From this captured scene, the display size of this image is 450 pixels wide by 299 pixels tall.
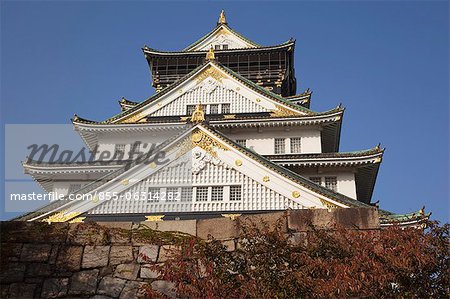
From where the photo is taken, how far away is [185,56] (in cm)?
3209

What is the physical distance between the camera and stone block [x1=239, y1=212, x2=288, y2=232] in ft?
27.3

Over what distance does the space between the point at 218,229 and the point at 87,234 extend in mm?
2319

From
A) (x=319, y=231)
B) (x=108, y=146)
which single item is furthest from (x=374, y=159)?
(x=319, y=231)

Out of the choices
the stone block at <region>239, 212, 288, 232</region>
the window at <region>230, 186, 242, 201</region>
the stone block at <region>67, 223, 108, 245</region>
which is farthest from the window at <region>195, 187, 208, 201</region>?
the stone block at <region>239, 212, 288, 232</region>

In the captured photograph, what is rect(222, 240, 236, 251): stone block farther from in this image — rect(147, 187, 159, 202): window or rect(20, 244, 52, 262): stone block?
rect(147, 187, 159, 202): window

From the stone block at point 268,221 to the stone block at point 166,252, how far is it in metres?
1.28

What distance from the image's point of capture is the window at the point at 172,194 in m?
16.6

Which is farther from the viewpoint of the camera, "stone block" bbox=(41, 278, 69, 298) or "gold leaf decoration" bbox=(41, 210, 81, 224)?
"gold leaf decoration" bbox=(41, 210, 81, 224)

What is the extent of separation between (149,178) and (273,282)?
9919 millimetres

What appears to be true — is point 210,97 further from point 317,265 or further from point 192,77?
point 317,265

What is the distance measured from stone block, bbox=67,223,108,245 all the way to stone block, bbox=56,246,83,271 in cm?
12

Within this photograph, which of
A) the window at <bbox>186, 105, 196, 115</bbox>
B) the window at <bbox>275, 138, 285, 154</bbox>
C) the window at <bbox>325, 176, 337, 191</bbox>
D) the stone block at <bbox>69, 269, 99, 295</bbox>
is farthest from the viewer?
the window at <bbox>186, 105, 196, 115</bbox>

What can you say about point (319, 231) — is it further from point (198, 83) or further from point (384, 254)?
point (198, 83)

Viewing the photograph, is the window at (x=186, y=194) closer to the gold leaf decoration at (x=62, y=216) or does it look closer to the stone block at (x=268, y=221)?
the gold leaf decoration at (x=62, y=216)
